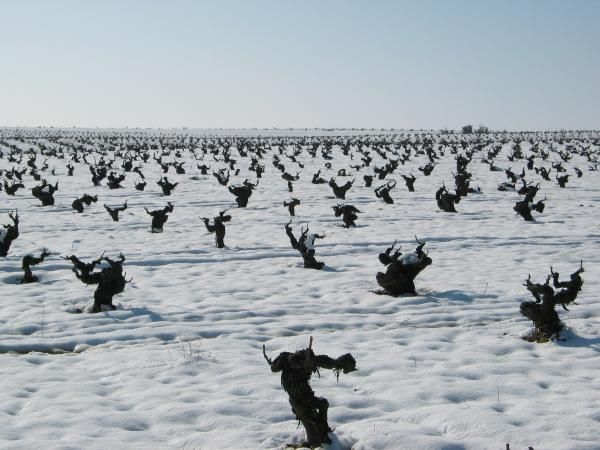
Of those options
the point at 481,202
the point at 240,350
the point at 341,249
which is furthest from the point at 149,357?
the point at 481,202

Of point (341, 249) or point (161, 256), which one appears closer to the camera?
point (161, 256)

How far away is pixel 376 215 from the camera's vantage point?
51.5 feet

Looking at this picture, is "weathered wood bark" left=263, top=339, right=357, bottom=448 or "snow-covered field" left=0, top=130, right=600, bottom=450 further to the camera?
"snow-covered field" left=0, top=130, right=600, bottom=450

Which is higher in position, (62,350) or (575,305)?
(575,305)

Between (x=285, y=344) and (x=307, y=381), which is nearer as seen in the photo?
(x=307, y=381)

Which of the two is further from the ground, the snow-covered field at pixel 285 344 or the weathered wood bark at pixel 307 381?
the weathered wood bark at pixel 307 381

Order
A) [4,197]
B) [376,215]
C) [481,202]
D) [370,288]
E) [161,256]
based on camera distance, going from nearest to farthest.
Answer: [370,288], [161,256], [376,215], [481,202], [4,197]

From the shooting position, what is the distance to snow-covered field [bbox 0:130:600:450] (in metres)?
4.25

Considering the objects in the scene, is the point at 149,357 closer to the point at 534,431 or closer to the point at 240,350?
the point at 240,350

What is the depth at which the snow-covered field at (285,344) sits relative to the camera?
425 centimetres

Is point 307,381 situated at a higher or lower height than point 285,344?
higher

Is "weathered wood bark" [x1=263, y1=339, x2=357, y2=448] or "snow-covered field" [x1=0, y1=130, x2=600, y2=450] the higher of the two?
"weathered wood bark" [x1=263, y1=339, x2=357, y2=448]

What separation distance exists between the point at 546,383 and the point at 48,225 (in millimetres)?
12491

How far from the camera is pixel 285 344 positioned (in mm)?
6137
